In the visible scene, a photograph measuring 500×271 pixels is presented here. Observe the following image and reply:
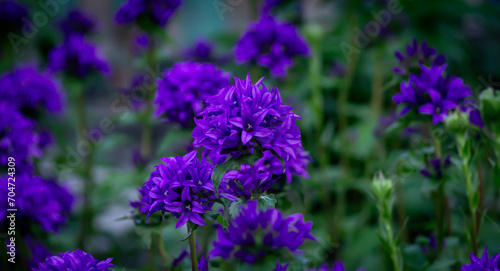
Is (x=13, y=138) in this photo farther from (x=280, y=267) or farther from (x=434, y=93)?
(x=434, y=93)

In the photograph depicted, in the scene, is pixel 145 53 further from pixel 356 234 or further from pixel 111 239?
pixel 356 234

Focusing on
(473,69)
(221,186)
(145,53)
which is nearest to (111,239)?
(145,53)

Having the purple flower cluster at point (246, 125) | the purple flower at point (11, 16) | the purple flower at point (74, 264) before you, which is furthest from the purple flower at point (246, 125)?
the purple flower at point (11, 16)

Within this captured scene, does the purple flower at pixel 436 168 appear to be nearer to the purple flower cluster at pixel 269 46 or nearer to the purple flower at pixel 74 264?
the purple flower cluster at pixel 269 46

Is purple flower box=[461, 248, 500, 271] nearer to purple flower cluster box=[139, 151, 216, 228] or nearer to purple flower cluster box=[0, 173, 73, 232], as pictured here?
purple flower cluster box=[139, 151, 216, 228]

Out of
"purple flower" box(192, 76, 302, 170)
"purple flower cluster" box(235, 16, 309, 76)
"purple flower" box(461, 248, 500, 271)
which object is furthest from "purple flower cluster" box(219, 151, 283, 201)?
"purple flower cluster" box(235, 16, 309, 76)
